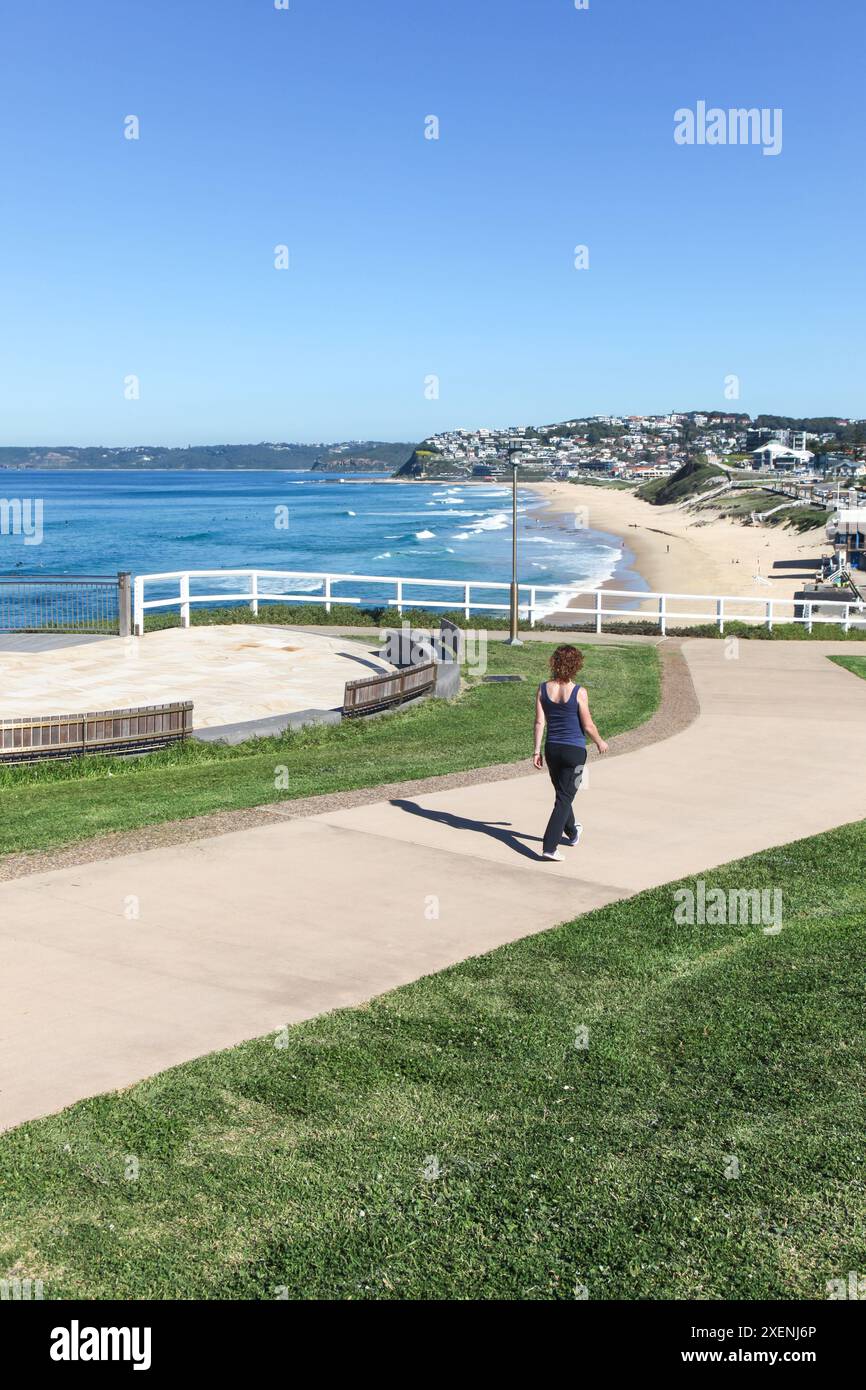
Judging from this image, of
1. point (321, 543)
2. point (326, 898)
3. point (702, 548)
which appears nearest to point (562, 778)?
point (326, 898)

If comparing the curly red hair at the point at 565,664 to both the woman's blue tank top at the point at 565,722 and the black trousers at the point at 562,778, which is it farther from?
the black trousers at the point at 562,778

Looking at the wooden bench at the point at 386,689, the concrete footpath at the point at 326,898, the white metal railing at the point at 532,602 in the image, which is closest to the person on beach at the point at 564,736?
the concrete footpath at the point at 326,898

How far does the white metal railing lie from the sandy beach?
2199 mm

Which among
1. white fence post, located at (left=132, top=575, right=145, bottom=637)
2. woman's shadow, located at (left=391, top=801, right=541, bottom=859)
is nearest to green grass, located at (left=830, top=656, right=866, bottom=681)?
woman's shadow, located at (left=391, top=801, right=541, bottom=859)

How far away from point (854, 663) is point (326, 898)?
48.4 feet

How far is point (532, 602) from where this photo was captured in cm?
2553

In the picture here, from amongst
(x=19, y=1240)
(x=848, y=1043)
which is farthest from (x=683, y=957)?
(x=19, y=1240)

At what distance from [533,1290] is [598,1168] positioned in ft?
2.63

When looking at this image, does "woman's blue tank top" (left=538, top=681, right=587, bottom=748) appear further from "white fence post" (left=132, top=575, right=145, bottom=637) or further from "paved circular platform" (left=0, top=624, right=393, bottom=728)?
"white fence post" (left=132, top=575, right=145, bottom=637)

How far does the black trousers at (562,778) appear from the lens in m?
8.99

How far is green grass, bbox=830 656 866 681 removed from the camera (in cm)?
1964

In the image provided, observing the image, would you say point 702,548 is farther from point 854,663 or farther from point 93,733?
point 93,733

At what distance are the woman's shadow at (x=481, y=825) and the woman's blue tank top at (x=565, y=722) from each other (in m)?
0.95

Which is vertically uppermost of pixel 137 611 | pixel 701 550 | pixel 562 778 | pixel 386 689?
pixel 701 550
